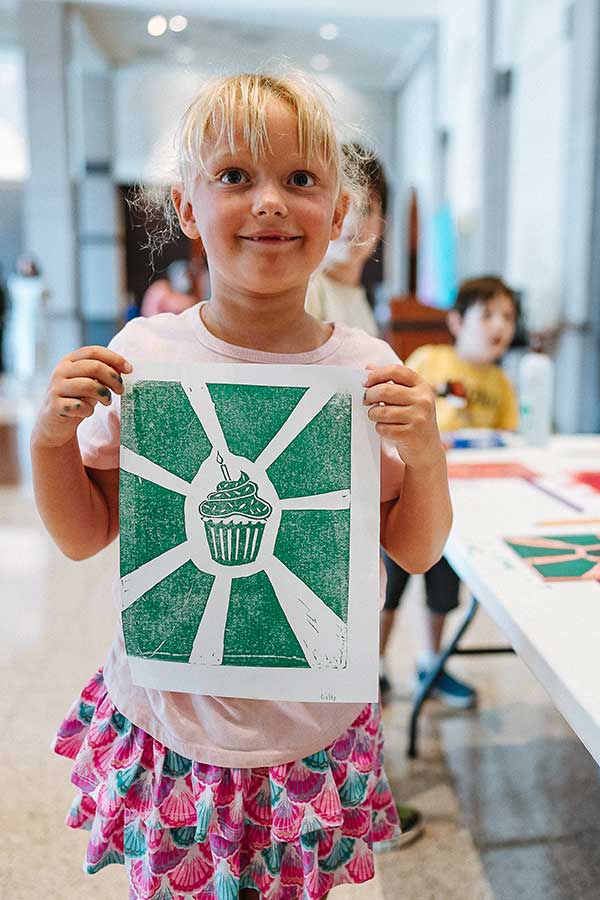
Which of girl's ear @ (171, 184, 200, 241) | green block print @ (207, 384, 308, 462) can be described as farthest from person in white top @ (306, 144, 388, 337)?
green block print @ (207, 384, 308, 462)

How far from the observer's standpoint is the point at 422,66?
28.1 ft

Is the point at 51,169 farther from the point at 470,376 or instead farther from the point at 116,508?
the point at 116,508

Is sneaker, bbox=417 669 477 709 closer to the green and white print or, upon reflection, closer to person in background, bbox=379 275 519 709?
person in background, bbox=379 275 519 709

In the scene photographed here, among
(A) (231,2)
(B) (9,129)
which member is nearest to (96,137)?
(B) (9,129)

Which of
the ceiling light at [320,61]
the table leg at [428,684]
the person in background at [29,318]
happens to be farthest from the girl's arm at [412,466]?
the ceiling light at [320,61]

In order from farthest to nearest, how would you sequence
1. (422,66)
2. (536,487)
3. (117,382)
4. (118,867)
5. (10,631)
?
(422,66) < (10,631) < (536,487) < (118,867) < (117,382)

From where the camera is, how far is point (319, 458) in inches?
29.7

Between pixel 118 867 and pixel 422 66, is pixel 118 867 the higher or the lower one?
the lower one

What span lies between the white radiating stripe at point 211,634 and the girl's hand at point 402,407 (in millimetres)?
236

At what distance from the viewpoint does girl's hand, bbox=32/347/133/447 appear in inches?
27.7

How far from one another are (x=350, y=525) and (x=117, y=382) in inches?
10.3

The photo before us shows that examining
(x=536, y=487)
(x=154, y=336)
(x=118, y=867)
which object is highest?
(x=154, y=336)

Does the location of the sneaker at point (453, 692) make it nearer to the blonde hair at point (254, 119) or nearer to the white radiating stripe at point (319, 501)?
the white radiating stripe at point (319, 501)

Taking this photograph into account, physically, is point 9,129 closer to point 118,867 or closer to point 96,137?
point 96,137
